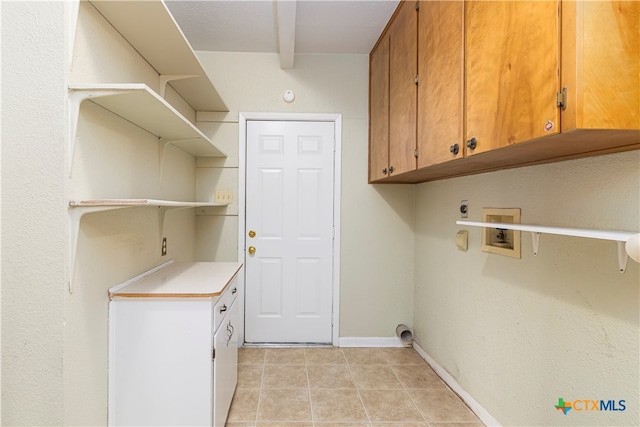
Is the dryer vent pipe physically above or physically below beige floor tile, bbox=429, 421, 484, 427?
above

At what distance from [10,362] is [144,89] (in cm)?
109

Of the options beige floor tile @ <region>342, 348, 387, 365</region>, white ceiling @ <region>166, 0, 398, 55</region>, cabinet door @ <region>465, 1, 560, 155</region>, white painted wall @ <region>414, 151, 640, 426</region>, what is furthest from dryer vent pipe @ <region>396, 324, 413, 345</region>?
white ceiling @ <region>166, 0, 398, 55</region>

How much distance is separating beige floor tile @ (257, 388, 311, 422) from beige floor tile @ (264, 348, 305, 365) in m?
0.38

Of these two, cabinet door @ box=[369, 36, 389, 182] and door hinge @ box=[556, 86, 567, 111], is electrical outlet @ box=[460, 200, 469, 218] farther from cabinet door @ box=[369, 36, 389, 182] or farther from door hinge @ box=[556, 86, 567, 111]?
door hinge @ box=[556, 86, 567, 111]

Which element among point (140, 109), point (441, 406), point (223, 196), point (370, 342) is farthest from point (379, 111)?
point (441, 406)

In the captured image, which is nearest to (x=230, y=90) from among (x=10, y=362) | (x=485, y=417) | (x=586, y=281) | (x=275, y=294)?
(x=275, y=294)

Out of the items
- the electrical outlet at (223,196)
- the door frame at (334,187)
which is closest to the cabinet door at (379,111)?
the door frame at (334,187)

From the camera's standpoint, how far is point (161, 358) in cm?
142

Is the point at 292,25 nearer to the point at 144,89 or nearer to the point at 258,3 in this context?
the point at 258,3

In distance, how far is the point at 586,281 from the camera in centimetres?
118

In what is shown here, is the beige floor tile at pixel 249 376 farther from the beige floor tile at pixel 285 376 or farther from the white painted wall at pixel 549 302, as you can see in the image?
the white painted wall at pixel 549 302

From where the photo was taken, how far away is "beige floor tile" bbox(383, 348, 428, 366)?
2525mm

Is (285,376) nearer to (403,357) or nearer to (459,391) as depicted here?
(403,357)

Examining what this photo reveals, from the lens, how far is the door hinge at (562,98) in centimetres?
84
